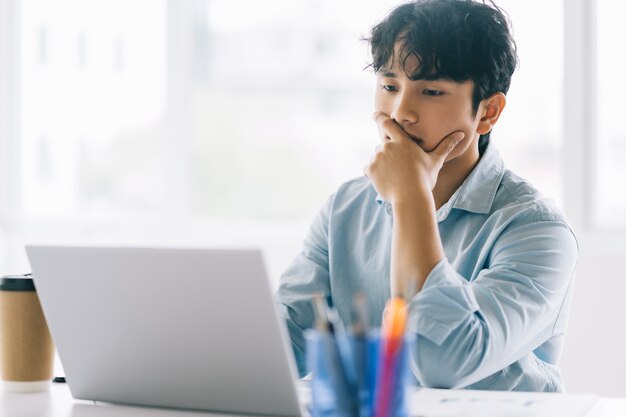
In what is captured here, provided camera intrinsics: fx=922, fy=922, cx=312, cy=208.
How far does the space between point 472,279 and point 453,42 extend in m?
0.42

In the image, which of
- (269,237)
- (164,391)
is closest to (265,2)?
(269,237)

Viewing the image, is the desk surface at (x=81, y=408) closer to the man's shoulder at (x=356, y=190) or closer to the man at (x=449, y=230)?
the man at (x=449, y=230)

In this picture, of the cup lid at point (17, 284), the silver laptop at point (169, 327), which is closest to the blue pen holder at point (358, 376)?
the silver laptop at point (169, 327)

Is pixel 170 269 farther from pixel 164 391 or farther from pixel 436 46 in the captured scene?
pixel 436 46

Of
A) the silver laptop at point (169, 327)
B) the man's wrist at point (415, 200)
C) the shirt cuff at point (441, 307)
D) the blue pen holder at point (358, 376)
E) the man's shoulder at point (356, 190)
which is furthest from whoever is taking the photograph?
the man's shoulder at point (356, 190)

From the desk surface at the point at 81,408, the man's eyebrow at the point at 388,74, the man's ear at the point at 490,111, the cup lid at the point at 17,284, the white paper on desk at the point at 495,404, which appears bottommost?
the desk surface at the point at 81,408

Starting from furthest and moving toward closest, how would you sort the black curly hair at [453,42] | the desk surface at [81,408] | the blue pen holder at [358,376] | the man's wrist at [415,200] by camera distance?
the black curly hair at [453,42] → the man's wrist at [415,200] → the desk surface at [81,408] → the blue pen holder at [358,376]

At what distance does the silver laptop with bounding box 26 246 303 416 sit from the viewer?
1060 mm

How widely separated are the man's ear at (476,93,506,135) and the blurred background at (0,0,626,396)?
1.46 meters

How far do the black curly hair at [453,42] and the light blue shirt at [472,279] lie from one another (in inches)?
6.5

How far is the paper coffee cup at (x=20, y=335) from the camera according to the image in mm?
1359

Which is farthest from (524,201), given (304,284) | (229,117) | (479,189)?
(229,117)

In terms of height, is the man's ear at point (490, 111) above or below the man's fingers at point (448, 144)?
above

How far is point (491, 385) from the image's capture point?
5.06 ft
